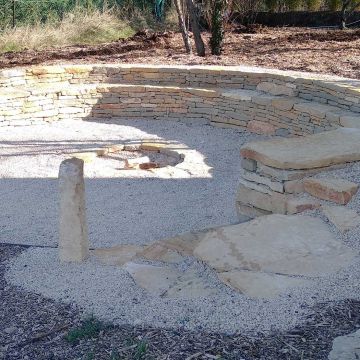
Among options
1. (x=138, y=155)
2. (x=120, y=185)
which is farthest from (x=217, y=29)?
(x=120, y=185)

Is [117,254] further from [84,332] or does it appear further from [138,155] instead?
[138,155]

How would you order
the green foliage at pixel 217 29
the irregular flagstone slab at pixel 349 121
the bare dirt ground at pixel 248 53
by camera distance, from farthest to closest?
the green foliage at pixel 217 29 < the bare dirt ground at pixel 248 53 < the irregular flagstone slab at pixel 349 121

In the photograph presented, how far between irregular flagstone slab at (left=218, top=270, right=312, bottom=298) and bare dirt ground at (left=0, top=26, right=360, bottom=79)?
225 inches

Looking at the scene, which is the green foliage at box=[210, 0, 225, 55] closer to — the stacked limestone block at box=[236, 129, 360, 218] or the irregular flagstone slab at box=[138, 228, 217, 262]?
Result: the stacked limestone block at box=[236, 129, 360, 218]

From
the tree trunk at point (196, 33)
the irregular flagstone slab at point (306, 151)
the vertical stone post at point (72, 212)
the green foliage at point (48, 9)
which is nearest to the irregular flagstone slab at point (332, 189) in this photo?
the irregular flagstone slab at point (306, 151)

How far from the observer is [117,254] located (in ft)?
15.7

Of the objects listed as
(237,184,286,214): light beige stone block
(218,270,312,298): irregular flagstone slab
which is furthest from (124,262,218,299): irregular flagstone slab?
(237,184,286,214): light beige stone block

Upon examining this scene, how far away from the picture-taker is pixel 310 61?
10336mm

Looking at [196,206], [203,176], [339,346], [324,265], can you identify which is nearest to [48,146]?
[203,176]

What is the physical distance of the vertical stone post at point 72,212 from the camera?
445 cm

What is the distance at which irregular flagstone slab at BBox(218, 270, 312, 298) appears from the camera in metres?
3.83

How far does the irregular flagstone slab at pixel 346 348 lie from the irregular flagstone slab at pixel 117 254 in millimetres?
1706

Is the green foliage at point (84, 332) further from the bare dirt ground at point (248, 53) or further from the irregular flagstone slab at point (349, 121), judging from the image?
the bare dirt ground at point (248, 53)

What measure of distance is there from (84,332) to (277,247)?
138 centimetres
